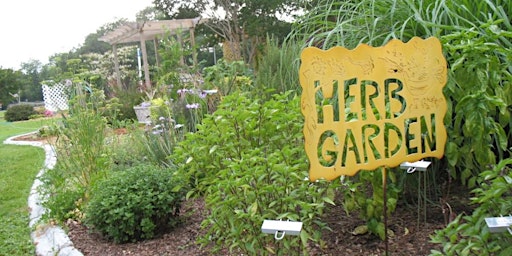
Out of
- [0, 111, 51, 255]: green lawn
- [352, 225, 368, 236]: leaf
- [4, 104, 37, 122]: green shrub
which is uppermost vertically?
[352, 225, 368, 236]: leaf

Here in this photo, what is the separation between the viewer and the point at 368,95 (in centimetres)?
190

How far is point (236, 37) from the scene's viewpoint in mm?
17031

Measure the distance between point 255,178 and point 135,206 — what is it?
1.22m

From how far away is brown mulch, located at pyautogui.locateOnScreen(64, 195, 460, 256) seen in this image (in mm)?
2358

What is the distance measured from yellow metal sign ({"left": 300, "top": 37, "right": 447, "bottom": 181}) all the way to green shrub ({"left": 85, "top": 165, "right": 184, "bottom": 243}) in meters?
1.29

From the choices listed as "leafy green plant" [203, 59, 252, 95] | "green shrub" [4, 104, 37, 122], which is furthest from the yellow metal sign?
"green shrub" [4, 104, 37, 122]

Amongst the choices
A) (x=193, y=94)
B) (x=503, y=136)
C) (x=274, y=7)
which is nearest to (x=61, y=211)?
(x=193, y=94)

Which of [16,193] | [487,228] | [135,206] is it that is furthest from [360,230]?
[16,193]

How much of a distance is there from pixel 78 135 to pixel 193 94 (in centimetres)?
134

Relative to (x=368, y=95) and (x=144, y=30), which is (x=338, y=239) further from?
(x=144, y=30)

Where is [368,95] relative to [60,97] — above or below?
above

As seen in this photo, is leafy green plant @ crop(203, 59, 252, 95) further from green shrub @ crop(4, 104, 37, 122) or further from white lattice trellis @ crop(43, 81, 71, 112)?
green shrub @ crop(4, 104, 37, 122)

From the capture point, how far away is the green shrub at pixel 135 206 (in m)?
2.92

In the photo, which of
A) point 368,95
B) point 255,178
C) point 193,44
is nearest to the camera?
point 368,95
